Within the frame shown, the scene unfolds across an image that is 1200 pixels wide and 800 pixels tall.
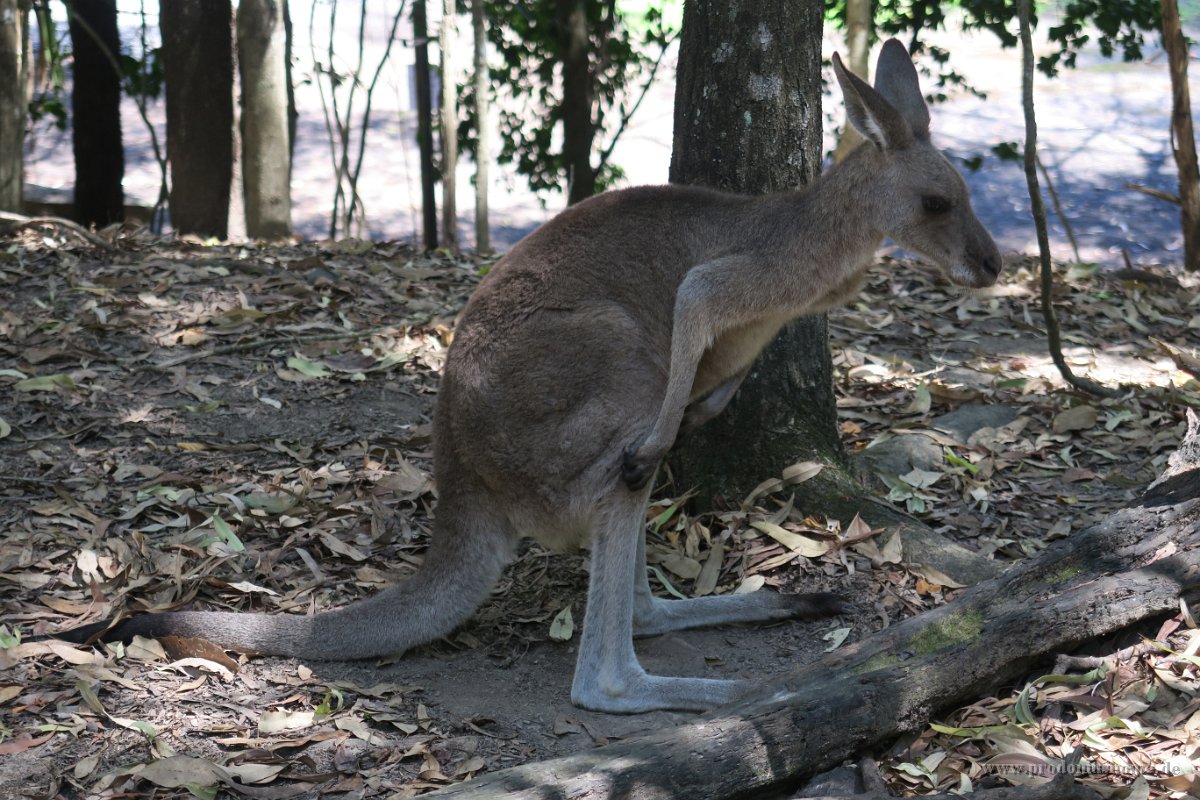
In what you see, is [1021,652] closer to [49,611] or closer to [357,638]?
[357,638]

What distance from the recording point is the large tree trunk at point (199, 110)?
7.97 metres

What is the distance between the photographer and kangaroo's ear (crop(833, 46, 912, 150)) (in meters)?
3.55

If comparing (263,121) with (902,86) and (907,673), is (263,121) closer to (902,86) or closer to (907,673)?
(902,86)

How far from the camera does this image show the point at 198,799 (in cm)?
277

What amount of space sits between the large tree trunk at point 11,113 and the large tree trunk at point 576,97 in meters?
4.66

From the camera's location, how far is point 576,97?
1074 cm

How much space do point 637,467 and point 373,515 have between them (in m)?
1.46

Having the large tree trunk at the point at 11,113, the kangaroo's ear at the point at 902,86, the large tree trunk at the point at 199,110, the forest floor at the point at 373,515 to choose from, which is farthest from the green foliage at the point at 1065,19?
the large tree trunk at the point at 11,113

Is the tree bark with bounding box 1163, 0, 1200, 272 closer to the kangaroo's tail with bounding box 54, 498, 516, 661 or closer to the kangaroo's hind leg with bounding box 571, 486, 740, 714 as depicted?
the kangaroo's hind leg with bounding box 571, 486, 740, 714

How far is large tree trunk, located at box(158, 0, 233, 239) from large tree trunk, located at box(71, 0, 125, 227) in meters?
1.22

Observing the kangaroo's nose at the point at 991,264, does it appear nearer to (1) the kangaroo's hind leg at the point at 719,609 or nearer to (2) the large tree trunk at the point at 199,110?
(1) the kangaroo's hind leg at the point at 719,609

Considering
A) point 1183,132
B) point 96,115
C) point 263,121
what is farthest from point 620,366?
point 96,115

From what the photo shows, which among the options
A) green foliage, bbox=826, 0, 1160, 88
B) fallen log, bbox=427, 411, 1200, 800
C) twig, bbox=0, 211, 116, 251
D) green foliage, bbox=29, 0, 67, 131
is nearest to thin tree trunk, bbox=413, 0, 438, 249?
green foliage, bbox=29, 0, 67, 131

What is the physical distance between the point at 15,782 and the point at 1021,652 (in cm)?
257
